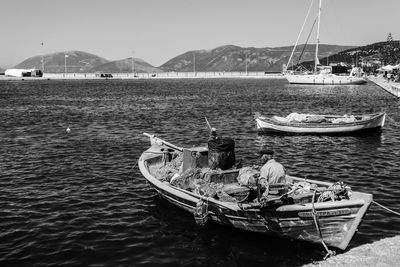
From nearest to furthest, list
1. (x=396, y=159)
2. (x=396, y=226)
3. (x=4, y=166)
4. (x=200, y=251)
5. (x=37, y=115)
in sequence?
(x=200, y=251) → (x=396, y=226) → (x=4, y=166) → (x=396, y=159) → (x=37, y=115)

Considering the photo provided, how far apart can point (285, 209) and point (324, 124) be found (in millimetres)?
24262

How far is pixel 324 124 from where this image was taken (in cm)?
3578

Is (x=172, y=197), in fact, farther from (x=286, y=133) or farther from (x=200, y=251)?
(x=286, y=133)

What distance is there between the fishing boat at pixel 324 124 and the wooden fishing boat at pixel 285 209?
2058 cm

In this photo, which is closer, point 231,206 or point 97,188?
point 231,206

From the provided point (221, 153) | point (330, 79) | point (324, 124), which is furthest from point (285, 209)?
point (330, 79)

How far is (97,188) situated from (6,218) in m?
4.79

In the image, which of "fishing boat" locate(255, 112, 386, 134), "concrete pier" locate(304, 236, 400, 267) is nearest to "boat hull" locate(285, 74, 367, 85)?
"fishing boat" locate(255, 112, 386, 134)

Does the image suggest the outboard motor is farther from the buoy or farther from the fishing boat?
the fishing boat

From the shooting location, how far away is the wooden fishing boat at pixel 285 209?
41.3 ft

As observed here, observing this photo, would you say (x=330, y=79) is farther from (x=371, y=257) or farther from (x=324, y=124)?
(x=371, y=257)

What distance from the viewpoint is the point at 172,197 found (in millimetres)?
16891

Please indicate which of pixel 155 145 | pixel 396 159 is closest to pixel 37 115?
pixel 155 145

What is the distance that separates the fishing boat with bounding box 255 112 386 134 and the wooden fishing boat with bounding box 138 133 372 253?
20585 millimetres
